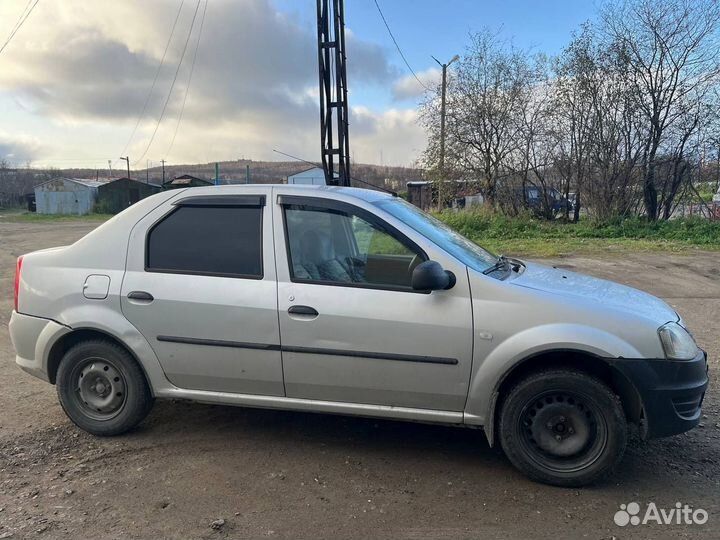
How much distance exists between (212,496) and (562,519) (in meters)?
1.93

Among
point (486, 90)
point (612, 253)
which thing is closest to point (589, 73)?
point (486, 90)

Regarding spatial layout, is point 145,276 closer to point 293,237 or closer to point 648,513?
point 293,237

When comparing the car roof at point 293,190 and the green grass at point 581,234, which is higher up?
the car roof at point 293,190

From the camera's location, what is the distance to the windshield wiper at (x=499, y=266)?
3588mm

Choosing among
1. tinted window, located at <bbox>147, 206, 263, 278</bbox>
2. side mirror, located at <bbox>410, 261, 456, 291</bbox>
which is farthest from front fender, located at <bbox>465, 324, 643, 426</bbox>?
tinted window, located at <bbox>147, 206, 263, 278</bbox>

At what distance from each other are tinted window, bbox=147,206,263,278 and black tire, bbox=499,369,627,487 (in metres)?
1.83

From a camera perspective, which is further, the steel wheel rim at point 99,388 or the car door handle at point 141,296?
the steel wheel rim at point 99,388

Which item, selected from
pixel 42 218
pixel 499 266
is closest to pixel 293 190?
pixel 499 266

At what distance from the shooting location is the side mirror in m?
3.20

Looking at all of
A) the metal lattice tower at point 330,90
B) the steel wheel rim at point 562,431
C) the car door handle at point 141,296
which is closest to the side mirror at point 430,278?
the steel wheel rim at point 562,431

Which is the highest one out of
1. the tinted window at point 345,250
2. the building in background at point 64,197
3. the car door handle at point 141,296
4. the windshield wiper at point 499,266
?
the building in background at point 64,197

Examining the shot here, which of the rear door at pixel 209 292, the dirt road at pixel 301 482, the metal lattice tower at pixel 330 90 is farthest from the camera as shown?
the metal lattice tower at pixel 330 90

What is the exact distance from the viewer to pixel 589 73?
18.2 m

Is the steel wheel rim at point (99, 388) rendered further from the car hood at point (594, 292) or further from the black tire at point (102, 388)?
the car hood at point (594, 292)
